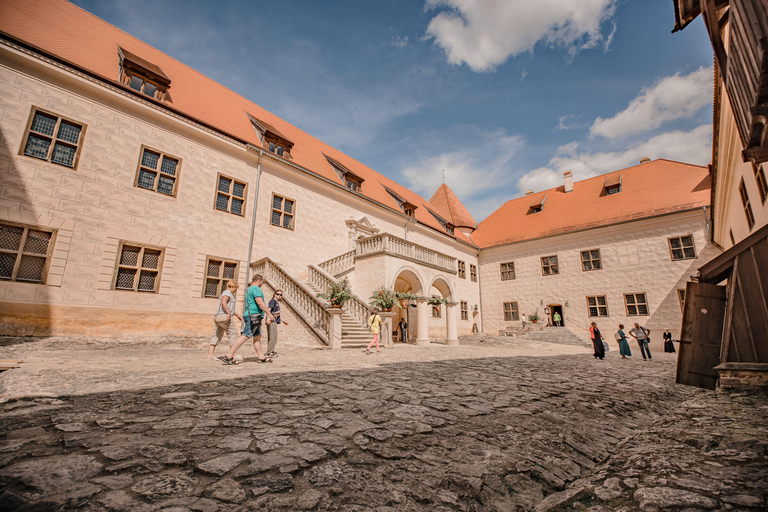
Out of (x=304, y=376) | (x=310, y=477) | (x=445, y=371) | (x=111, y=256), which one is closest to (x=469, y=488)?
(x=310, y=477)

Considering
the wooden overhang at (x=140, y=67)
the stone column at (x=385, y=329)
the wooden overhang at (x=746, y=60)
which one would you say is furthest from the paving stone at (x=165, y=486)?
the wooden overhang at (x=140, y=67)

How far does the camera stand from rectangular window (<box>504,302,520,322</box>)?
86.6 ft

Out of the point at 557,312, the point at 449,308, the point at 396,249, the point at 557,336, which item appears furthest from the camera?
the point at 557,312

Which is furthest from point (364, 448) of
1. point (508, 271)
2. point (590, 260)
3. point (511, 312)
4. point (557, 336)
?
point (508, 271)

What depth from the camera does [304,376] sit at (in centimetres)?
546

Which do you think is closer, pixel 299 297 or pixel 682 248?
pixel 299 297

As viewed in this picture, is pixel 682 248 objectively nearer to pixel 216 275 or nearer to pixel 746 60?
pixel 746 60

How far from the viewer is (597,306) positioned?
22844 millimetres

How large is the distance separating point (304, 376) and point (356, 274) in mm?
11263

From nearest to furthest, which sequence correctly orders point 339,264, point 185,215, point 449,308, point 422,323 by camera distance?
point 185,215 < point 422,323 < point 339,264 < point 449,308

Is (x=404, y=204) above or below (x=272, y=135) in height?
below

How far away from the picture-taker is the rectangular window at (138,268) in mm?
10836

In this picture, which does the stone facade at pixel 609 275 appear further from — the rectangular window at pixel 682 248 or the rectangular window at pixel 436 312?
the rectangular window at pixel 436 312

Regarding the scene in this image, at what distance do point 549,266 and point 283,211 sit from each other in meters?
20.1
